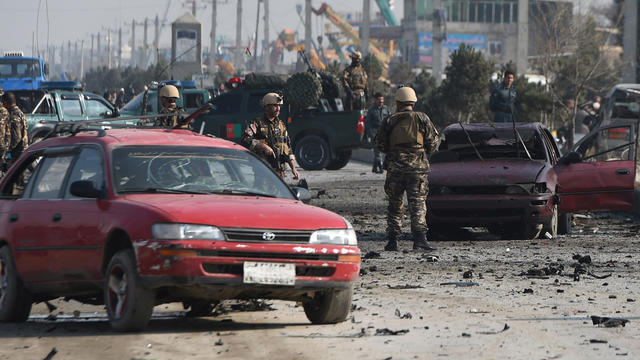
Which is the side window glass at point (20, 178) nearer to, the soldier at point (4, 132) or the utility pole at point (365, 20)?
the soldier at point (4, 132)

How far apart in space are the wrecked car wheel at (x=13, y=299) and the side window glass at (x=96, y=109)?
21.1 meters

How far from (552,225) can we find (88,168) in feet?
25.9

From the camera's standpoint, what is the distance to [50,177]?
9.17 meters

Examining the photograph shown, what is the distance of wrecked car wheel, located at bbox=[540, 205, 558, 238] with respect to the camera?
1505 centimetres

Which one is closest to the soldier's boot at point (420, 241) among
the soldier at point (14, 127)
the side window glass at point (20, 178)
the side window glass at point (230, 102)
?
the side window glass at point (20, 178)

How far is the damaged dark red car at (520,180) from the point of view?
14.7 metres

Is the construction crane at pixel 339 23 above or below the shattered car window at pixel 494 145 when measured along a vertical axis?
above

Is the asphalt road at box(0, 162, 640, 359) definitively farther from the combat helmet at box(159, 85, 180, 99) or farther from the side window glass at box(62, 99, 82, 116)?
the side window glass at box(62, 99, 82, 116)

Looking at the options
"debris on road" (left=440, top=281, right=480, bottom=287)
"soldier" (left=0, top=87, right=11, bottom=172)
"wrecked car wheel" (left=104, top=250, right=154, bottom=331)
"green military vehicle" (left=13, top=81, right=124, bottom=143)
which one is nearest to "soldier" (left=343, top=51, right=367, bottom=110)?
"green military vehicle" (left=13, top=81, right=124, bottom=143)

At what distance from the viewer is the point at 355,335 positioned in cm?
802

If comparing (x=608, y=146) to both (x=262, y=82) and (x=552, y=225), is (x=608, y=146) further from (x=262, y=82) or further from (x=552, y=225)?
(x=262, y=82)

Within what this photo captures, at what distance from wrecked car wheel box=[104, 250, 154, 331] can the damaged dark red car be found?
738cm

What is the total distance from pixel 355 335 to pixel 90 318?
88.7 inches

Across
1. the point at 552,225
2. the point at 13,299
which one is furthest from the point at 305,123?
the point at 13,299
